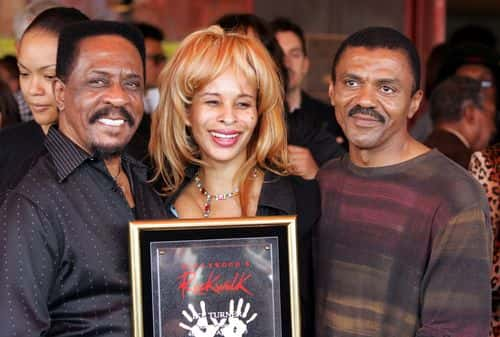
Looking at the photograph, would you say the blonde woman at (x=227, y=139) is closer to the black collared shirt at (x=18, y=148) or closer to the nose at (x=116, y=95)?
the nose at (x=116, y=95)

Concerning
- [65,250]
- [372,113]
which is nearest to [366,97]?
[372,113]

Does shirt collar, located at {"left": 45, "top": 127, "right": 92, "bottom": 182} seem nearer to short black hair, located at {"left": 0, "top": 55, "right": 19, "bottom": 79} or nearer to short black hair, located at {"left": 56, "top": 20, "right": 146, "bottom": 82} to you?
short black hair, located at {"left": 56, "top": 20, "right": 146, "bottom": 82}

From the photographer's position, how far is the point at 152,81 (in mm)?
6234

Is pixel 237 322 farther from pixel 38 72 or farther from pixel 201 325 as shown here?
pixel 38 72

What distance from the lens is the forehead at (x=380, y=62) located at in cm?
293

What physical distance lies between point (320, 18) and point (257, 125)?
16.5 feet

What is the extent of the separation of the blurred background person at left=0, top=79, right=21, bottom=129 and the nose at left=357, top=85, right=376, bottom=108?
6.73ft

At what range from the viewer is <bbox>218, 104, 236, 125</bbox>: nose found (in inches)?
114

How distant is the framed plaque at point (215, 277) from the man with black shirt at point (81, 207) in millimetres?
87

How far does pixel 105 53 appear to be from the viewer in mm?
2611

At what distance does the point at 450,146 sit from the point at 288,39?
4.16 ft

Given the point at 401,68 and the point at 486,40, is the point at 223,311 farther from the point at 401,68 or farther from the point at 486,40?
the point at 486,40

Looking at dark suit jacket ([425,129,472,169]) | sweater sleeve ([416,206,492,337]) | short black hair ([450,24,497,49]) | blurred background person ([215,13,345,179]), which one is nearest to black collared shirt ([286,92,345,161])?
blurred background person ([215,13,345,179])

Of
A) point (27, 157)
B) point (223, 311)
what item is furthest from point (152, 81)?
point (223, 311)
